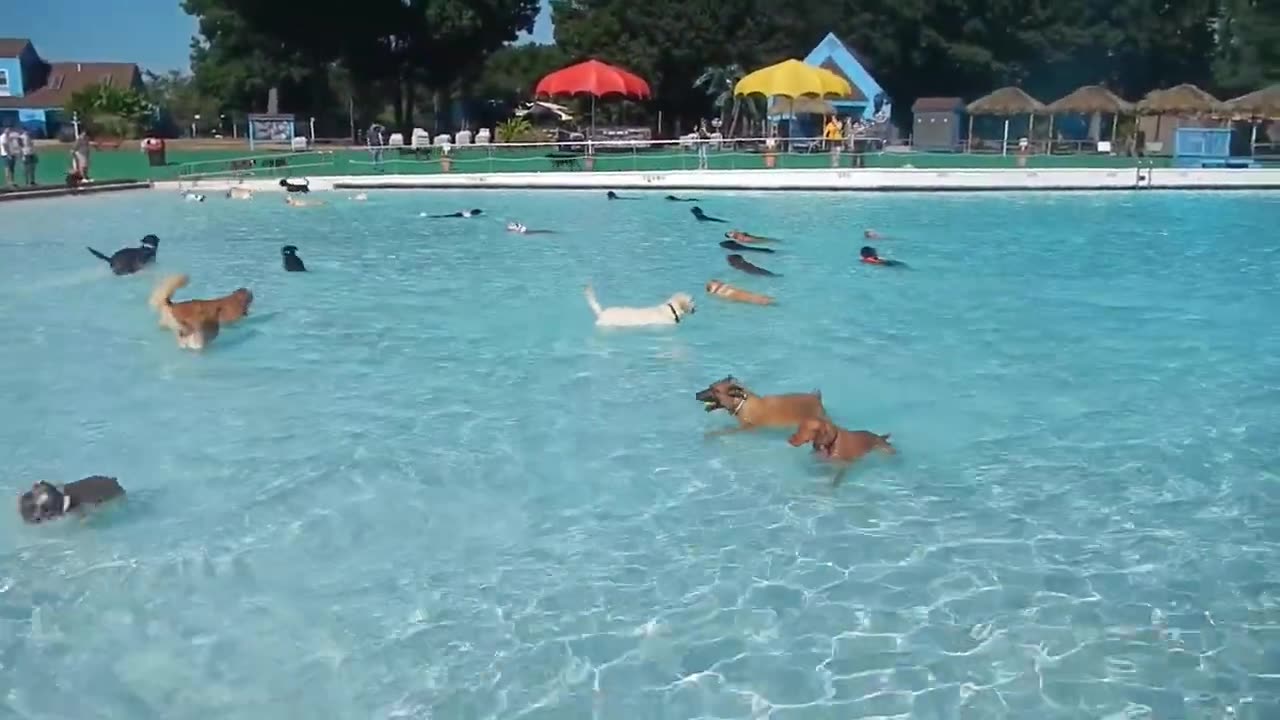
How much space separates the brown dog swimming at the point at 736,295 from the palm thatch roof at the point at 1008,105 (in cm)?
2435

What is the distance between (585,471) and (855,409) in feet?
6.75

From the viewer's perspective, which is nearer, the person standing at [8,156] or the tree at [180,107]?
the person standing at [8,156]

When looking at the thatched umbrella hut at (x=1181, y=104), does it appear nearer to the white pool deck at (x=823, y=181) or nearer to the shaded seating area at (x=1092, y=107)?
the shaded seating area at (x=1092, y=107)

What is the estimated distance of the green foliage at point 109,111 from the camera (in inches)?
1551

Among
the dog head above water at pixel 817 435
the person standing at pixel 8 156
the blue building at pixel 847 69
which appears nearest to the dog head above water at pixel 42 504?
the dog head above water at pixel 817 435

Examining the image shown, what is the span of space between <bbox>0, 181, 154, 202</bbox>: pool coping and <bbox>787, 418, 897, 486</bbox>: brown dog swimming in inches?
695

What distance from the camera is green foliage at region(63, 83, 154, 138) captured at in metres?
39.4

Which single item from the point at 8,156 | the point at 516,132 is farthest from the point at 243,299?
the point at 516,132

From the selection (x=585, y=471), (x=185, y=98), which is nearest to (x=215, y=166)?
(x=585, y=471)

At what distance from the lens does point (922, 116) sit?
36656mm

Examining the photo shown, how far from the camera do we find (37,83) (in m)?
53.2

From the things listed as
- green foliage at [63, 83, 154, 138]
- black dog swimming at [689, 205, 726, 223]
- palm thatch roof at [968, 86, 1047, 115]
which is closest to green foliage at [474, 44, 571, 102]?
green foliage at [63, 83, 154, 138]

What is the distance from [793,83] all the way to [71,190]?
14.3 meters

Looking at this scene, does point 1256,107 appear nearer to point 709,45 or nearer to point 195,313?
point 709,45
